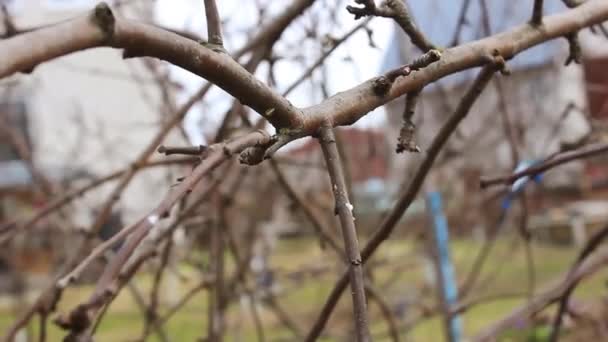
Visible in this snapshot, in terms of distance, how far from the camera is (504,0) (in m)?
3.73

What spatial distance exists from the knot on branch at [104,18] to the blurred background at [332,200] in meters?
0.11

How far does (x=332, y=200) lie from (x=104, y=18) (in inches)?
87.5

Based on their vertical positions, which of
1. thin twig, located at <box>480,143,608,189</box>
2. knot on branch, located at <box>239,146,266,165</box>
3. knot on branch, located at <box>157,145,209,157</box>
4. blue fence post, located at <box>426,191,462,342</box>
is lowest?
knot on branch, located at <box>239,146,266,165</box>

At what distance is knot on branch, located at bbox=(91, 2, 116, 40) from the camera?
0.61 m

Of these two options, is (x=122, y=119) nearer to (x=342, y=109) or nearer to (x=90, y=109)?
Answer: (x=90, y=109)

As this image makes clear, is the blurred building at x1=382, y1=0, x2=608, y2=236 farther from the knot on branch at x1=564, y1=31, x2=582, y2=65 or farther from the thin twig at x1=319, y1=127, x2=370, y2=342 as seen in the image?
the thin twig at x1=319, y1=127, x2=370, y2=342

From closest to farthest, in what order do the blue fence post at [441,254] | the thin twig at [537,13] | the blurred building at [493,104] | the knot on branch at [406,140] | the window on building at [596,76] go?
the knot on branch at [406,140], the thin twig at [537,13], the blurred building at [493,104], the blue fence post at [441,254], the window on building at [596,76]

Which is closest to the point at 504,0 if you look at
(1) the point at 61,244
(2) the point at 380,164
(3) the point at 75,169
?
(2) the point at 380,164

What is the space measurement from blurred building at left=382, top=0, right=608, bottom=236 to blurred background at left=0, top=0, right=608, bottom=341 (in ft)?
0.06

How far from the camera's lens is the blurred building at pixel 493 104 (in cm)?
301

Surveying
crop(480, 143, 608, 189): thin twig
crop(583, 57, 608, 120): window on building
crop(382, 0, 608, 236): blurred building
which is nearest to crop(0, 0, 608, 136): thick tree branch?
crop(480, 143, 608, 189): thin twig

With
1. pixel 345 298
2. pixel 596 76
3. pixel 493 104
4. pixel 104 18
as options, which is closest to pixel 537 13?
pixel 104 18

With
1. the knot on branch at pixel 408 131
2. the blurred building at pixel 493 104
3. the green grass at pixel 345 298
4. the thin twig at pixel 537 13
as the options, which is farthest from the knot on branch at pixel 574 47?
the green grass at pixel 345 298

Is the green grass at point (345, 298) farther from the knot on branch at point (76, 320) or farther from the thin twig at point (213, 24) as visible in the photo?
the knot on branch at point (76, 320)
